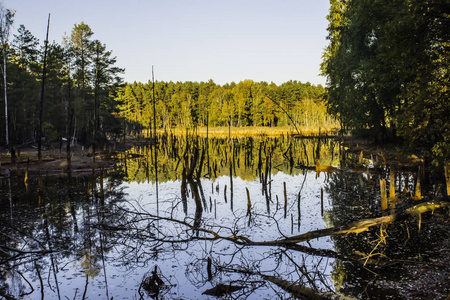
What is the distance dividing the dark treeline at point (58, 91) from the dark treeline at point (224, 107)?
37.5 metres

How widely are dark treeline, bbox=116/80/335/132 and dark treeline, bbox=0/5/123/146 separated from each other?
1475 inches

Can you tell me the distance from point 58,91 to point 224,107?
167 feet

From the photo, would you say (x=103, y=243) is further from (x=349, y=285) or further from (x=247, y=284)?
(x=349, y=285)

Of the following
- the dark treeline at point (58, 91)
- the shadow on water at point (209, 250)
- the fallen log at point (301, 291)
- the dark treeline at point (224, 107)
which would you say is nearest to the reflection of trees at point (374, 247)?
the shadow on water at point (209, 250)

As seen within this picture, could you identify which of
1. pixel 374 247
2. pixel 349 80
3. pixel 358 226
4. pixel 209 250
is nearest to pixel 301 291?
pixel 358 226

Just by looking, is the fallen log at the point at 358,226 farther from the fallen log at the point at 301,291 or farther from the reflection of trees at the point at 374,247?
the fallen log at the point at 301,291

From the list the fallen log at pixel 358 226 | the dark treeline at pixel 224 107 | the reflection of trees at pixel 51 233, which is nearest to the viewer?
the fallen log at pixel 358 226

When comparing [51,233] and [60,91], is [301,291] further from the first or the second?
[60,91]

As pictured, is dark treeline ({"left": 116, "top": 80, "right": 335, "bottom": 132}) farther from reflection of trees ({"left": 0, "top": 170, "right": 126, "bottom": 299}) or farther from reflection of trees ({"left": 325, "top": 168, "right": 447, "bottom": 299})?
reflection of trees ({"left": 325, "top": 168, "right": 447, "bottom": 299})

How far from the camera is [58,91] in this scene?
50031mm

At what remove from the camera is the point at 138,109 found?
110 meters

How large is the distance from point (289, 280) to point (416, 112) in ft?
31.7

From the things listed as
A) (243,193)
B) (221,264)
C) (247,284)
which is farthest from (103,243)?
(243,193)

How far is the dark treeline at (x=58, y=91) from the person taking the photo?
40156mm
